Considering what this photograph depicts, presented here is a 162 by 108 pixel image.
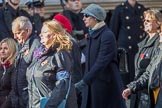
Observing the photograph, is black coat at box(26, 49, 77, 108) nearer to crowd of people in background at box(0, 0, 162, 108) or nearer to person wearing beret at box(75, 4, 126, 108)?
crowd of people in background at box(0, 0, 162, 108)

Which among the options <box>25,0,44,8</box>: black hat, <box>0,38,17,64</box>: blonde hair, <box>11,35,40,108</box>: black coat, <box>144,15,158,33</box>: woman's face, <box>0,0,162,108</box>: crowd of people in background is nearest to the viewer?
<box>0,0,162,108</box>: crowd of people in background

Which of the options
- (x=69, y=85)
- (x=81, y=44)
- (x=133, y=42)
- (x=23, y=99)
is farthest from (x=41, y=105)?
(x=133, y=42)

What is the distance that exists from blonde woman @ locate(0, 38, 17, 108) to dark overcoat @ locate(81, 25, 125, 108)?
96cm

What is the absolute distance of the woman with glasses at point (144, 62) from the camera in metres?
7.51

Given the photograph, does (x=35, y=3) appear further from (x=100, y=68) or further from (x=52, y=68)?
(x=52, y=68)

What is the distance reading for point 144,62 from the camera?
7840 mm

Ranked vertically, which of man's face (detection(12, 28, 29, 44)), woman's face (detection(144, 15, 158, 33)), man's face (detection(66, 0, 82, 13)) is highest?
man's face (detection(12, 28, 29, 44))

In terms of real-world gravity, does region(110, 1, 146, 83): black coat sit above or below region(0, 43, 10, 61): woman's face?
below

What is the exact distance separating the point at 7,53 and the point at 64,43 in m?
1.76

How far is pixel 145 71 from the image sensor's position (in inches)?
304

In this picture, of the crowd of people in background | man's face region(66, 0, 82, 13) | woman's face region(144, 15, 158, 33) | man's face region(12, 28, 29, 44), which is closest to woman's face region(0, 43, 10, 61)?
the crowd of people in background

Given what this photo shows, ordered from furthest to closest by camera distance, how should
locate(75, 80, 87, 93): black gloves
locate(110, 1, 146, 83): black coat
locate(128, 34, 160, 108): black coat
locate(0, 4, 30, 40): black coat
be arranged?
Result: locate(110, 1, 146, 83): black coat, locate(0, 4, 30, 40): black coat, locate(128, 34, 160, 108): black coat, locate(75, 80, 87, 93): black gloves

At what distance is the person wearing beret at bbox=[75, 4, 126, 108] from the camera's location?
792 centimetres

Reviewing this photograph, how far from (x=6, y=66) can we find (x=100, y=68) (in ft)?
3.85
